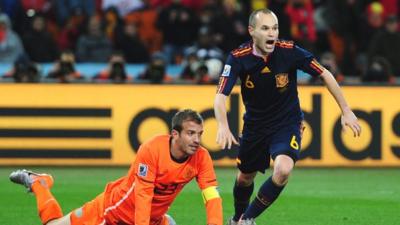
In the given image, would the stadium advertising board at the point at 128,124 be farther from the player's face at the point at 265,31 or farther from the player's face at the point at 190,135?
the player's face at the point at 190,135

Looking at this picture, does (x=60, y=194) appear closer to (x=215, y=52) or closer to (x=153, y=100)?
(x=153, y=100)

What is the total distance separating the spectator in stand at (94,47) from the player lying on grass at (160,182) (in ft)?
33.0

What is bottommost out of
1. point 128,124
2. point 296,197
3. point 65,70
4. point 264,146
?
point 296,197

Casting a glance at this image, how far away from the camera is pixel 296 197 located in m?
13.0

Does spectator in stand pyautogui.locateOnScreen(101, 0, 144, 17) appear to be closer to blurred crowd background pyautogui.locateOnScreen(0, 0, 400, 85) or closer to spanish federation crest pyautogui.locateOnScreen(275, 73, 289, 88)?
blurred crowd background pyautogui.locateOnScreen(0, 0, 400, 85)

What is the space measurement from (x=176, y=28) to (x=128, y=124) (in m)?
4.09

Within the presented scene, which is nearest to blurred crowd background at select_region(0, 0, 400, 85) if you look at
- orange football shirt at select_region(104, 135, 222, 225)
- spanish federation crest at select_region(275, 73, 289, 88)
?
spanish federation crest at select_region(275, 73, 289, 88)

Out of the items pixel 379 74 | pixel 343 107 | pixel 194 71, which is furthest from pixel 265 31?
pixel 194 71

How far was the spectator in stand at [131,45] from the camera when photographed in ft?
64.0

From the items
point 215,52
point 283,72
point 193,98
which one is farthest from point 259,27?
point 215,52

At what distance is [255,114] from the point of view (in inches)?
400

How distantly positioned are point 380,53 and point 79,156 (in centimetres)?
596

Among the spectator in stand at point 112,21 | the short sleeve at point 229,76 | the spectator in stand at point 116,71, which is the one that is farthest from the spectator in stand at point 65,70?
the short sleeve at point 229,76

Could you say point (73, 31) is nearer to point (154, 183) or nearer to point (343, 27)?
point (343, 27)
